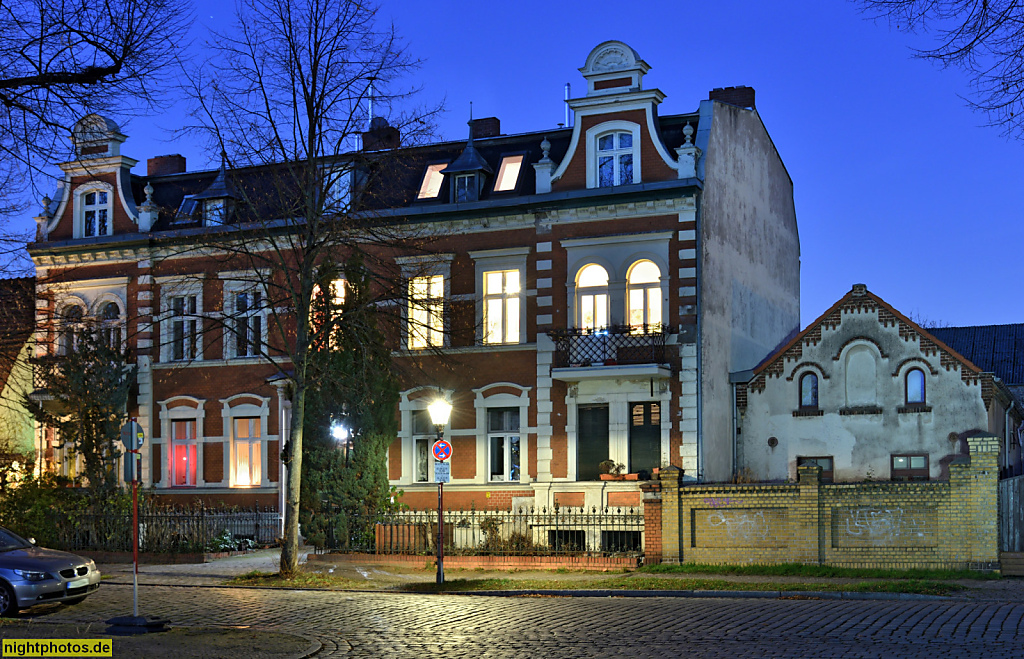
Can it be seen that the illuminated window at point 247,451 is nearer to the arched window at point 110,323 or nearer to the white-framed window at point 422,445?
the arched window at point 110,323

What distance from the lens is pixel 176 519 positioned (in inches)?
1091

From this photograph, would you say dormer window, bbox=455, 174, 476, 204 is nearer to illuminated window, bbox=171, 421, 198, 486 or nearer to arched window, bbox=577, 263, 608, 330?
arched window, bbox=577, 263, 608, 330

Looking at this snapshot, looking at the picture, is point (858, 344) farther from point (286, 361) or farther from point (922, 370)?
point (286, 361)

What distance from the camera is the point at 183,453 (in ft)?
113

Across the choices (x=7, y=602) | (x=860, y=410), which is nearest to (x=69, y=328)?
(x=7, y=602)

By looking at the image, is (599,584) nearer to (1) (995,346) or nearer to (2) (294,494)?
(2) (294,494)

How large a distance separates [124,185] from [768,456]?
20.7m

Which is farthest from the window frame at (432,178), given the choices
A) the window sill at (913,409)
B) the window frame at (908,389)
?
the window sill at (913,409)

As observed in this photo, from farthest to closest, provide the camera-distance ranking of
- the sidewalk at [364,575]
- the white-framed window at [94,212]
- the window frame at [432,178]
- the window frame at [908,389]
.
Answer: the white-framed window at [94,212]
the window frame at [432,178]
the window frame at [908,389]
the sidewalk at [364,575]

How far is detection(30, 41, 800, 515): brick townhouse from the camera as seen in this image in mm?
28594

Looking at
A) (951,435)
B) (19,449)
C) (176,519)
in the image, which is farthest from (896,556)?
(19,449)

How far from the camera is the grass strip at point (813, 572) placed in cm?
2078

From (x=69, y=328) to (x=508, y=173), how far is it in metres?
12.0

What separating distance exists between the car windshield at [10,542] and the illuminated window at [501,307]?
45.3 ft
